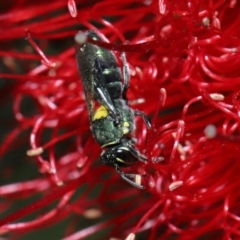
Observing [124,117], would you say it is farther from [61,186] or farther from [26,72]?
Result: [26,72]

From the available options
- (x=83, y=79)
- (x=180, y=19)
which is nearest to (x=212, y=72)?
(x=180, y=19)

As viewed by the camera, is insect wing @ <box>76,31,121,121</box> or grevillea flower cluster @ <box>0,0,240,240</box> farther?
grevillea flower cluster @ <box>0,0,240,240</box>

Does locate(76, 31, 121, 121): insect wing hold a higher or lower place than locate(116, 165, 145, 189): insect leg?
higher

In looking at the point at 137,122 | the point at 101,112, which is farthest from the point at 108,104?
the point at 137,122

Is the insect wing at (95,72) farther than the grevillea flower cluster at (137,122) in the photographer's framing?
No

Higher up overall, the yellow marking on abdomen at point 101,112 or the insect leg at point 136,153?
the yellow marking on abdomen at point 101,112

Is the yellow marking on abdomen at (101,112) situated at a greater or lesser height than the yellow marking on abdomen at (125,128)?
greater
